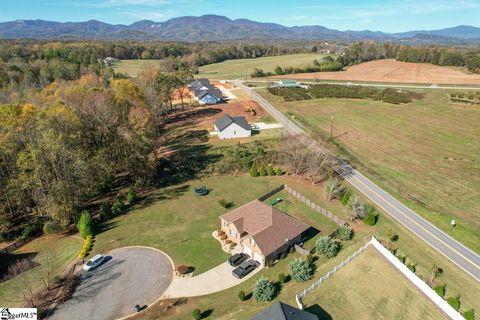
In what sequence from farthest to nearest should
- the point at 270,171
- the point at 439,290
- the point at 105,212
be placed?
1. the point at 270,171
2. the point at 105,212
3. the point at 439,290

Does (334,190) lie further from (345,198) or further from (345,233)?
(345,233)

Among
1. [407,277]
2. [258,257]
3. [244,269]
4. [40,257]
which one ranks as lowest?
[40,257]

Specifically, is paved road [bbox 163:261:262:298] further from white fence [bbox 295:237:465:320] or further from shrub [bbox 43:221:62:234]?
shrub [bbox 43:221:62:234]

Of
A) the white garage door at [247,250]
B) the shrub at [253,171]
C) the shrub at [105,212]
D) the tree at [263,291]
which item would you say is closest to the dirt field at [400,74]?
the shrub at [253,171]

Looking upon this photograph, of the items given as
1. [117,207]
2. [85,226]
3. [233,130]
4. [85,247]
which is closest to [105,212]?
[117,207]

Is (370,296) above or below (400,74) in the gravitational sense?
below

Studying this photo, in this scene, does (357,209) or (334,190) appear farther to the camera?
(334,190)

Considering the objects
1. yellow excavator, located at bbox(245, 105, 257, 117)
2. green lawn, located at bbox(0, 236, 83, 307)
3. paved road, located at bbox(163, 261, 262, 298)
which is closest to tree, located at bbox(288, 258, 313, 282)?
paved road, located at bbox(163, 261, 262, 298)
